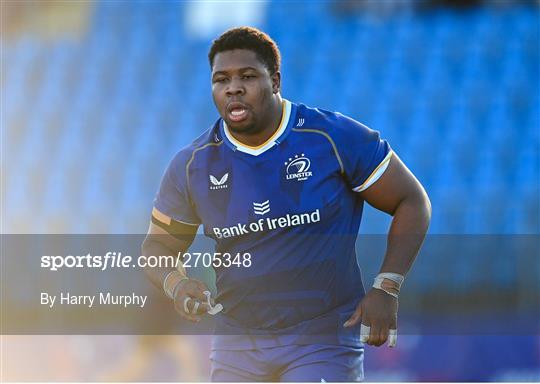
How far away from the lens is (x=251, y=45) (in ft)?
10.0

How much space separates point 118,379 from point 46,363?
1.08 ft

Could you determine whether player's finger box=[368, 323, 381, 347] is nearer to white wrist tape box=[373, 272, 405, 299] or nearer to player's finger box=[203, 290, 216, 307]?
white wrist tape box=[373, 272, 405, 299]

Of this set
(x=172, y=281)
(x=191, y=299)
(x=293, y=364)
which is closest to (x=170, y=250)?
(x=172, y=281)

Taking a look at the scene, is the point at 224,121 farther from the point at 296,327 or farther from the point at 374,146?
the point at 296,327

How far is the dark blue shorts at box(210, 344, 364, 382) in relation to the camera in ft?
9.35

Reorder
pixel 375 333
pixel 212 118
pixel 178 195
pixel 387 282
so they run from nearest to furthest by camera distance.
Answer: pixel 375 333 → pixel 387 282 → pixel 178 195 → pixel 212 118

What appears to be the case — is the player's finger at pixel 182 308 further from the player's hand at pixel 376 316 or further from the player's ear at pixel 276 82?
the player's ear at pixel 276 82

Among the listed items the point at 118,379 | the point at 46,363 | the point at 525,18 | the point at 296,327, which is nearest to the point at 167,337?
the point at 118,379

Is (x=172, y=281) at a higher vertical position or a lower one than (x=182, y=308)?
higher

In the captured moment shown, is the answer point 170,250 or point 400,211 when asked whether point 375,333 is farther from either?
point 170,250

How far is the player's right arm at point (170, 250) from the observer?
3.03 m

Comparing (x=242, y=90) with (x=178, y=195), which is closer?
(x=242, y=90)

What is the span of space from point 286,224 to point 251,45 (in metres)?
0.69

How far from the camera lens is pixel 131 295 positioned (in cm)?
338
